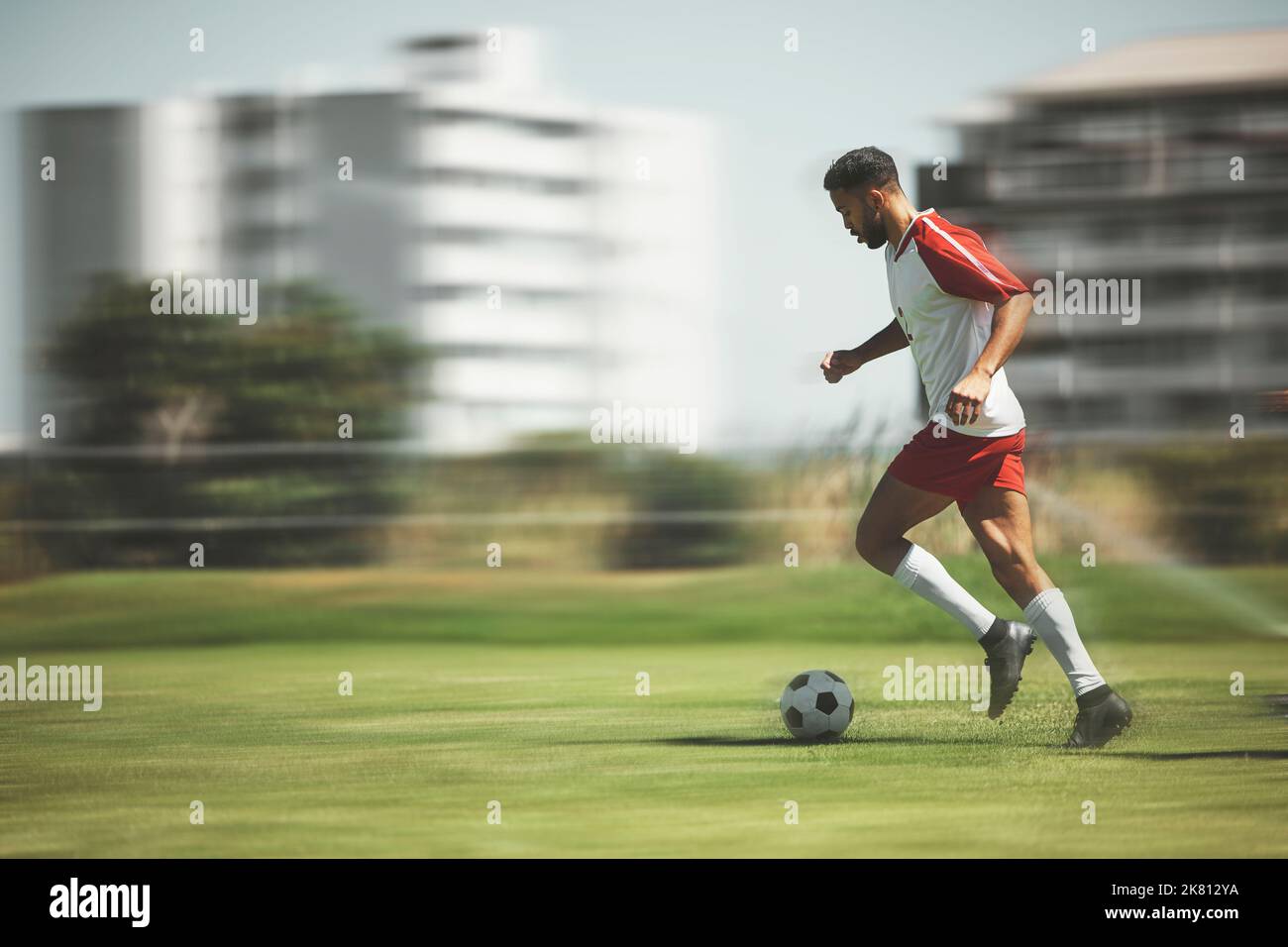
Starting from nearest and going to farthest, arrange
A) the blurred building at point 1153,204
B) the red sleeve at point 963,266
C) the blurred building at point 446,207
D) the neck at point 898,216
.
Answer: the red sleeve at point 963,266 < the neck at point 898,216 < the blurred building at point 1153,204 < the blurred building at point 446,207

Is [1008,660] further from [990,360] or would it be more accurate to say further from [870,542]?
[990,360]

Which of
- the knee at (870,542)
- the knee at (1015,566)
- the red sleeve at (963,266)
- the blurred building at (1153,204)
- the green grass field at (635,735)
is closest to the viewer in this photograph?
the green grass field at (635,735)

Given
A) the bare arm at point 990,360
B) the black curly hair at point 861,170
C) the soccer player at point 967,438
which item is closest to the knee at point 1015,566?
the soccer player at point 967,438

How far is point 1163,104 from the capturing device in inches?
819

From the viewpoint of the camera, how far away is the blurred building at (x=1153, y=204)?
1521 centimetres

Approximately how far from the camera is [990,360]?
181 inches

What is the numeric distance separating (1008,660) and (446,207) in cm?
5679

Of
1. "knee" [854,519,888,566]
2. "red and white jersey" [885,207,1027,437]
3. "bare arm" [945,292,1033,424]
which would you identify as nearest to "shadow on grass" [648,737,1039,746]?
"knee" [854,519,888,566]

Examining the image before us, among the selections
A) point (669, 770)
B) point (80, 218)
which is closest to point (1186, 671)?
point (669, 770)

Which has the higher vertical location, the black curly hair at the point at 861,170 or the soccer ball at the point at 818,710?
the black curly hair at the point at 861,170

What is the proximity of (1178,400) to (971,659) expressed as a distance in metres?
7.41

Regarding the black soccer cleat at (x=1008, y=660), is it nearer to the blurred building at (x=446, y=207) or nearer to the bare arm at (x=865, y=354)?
the bare arm at (x=865, y=354)

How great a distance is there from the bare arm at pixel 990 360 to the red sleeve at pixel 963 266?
0.16ft

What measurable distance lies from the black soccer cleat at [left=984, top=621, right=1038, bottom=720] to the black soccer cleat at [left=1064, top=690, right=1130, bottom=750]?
0.25m
